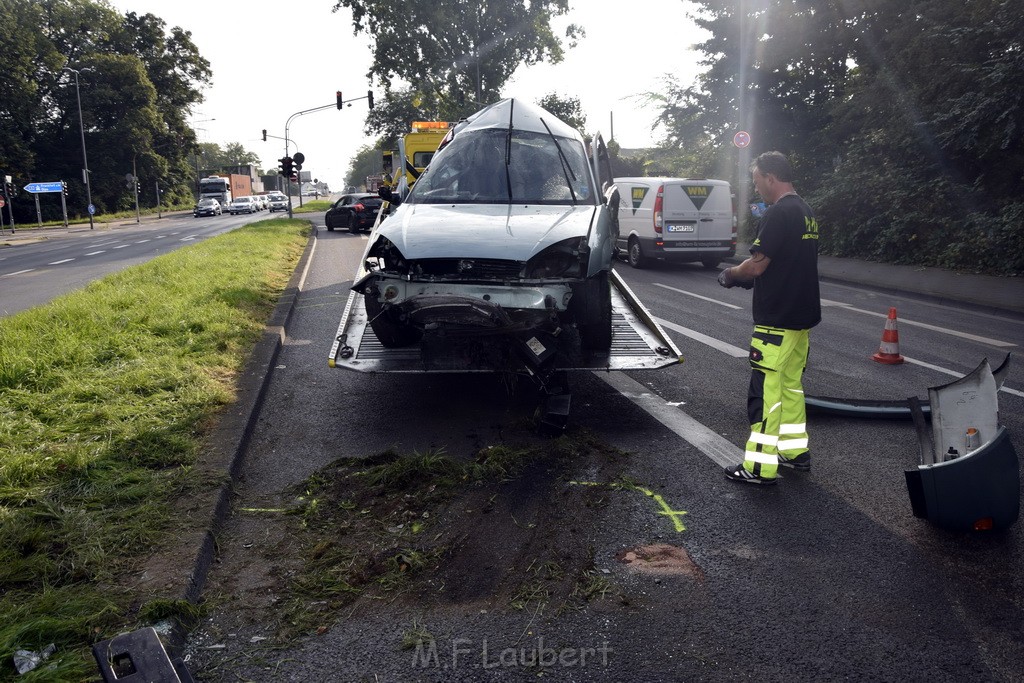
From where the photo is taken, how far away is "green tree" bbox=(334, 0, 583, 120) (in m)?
48.4

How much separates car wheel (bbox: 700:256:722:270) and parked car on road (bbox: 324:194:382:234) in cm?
1348

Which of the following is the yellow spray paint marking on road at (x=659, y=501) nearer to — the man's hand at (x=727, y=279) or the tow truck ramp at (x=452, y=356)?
the tow truck ramp at (x=452, y=356)

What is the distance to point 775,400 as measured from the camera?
4.78 metres

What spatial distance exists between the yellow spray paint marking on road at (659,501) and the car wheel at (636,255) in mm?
13360

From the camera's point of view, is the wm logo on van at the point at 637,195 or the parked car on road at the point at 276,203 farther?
the parked car on road at the point at 276,203

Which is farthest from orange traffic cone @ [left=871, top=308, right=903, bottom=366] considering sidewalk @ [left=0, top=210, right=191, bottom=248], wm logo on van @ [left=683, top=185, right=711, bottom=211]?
sidewalk @ [left=0, top=210, right=191, bottom=248]

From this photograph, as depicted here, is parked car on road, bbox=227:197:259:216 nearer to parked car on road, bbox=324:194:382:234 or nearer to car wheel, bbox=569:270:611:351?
parked car on road, bbox=324:194:382:234

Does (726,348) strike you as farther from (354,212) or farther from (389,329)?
(354,212)

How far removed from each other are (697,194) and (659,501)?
13.6 m

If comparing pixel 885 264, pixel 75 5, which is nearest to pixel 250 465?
pixel 885 264

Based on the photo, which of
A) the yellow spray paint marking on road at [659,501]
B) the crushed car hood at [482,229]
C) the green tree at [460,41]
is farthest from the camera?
the green tree at [460,41]

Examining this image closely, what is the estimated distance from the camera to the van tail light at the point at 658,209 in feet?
55.6

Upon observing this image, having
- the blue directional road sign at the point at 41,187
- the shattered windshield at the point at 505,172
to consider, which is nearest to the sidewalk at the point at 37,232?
the blue directional road sign at the point at 41,187

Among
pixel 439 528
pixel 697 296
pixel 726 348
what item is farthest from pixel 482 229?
pixel 697 296
